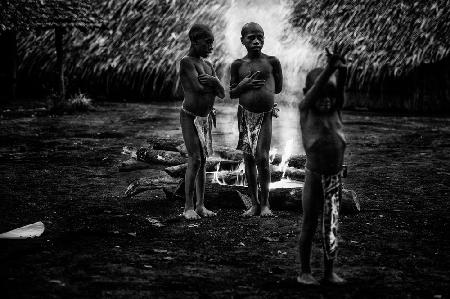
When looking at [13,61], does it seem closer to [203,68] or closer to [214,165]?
[214,165]

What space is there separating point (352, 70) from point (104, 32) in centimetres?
723

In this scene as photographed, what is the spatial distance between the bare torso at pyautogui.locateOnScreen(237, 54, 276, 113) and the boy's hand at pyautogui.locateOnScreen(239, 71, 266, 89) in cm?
6

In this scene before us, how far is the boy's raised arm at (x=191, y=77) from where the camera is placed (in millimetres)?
5320

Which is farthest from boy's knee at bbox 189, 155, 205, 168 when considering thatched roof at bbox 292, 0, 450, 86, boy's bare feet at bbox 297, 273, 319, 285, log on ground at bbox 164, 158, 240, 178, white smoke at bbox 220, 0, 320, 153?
thatched roof at bbox 292, 0, 450, 86

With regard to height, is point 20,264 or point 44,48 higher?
point 44,48

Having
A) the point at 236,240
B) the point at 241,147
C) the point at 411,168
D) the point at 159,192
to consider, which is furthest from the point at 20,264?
the point at 411,168

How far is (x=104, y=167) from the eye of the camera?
318 inches

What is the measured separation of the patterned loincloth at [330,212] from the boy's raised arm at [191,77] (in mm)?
1956

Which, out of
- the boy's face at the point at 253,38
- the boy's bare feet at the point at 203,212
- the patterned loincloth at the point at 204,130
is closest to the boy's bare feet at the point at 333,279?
the boy's bare feet at the point at 203,212

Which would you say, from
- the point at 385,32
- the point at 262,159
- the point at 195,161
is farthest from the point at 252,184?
the point at 385,32

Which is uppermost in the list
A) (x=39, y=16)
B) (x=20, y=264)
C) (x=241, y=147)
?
(x=39, y=16)

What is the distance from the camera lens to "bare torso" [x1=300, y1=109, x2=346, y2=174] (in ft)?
11.9

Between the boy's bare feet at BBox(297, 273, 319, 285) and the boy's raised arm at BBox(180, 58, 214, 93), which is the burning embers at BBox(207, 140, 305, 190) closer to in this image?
the boy's raised arm at BBox(180, 58, 214, 93)

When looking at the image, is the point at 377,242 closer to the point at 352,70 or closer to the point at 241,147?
the point at 241,147
